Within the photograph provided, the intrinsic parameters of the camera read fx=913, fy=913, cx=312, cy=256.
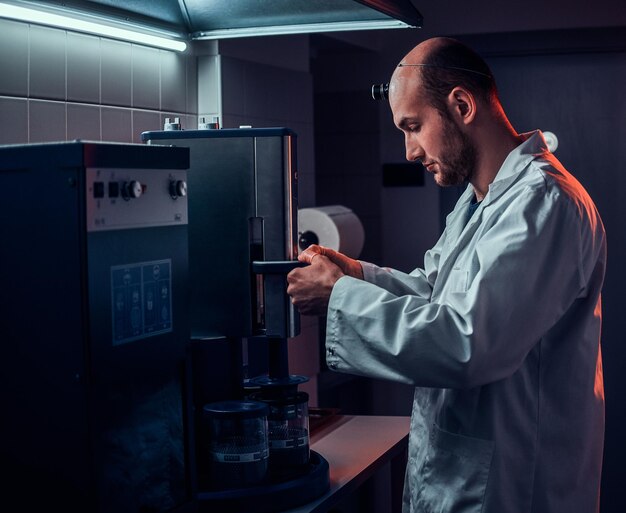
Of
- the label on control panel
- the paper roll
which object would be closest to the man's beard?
the label on control panel

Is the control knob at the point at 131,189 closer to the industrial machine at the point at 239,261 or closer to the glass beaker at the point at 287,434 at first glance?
the industrial machine at the point at 239,261

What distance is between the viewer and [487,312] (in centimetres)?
147

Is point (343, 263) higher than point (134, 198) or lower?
lower

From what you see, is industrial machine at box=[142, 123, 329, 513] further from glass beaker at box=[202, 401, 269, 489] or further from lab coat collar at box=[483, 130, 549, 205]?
lab coat collar at box=[483, 130, 549, 205]

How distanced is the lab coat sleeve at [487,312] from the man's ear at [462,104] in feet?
0.69

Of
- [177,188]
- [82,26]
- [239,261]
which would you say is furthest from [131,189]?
[82,26]

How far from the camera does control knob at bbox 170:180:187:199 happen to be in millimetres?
1419

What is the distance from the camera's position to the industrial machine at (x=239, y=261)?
1.68m

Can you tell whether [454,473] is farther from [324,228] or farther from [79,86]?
[324,228]

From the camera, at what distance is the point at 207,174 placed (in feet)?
5.55

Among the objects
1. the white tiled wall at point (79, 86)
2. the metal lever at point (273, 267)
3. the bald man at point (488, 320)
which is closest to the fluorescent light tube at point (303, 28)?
the white tiled wall at point (79, 86)

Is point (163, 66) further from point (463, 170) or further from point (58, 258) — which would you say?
point (58, 258)

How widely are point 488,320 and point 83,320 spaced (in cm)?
64

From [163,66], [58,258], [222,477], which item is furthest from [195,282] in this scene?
[163,66]
